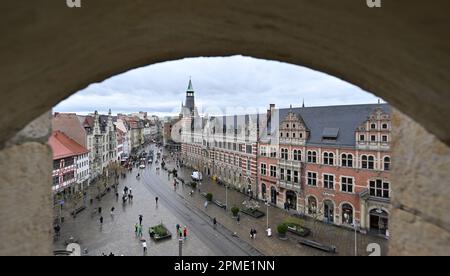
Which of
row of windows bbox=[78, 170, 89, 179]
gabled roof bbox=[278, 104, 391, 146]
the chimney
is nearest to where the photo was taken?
gabled roof bbox=[278, 104, 391, 146]

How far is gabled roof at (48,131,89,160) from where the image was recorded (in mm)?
30875

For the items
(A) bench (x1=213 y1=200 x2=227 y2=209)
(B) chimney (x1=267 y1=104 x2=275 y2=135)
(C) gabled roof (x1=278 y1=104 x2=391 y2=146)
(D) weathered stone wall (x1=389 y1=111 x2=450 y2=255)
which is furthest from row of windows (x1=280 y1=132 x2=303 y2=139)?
(D) weathered stone wall (x1=389 y1=111 x2=450 y2=255)

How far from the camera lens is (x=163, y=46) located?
1643 mm

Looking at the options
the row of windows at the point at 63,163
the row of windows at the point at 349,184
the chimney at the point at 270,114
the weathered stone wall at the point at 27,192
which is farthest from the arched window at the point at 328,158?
the weathered stone wall at the point at 27,192

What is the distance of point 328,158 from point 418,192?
26.2 metres

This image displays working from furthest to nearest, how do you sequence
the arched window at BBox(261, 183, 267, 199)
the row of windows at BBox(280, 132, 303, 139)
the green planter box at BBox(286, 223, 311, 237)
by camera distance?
the arched window at BBox(261, 183, 267, 199) < the row of windows at BBox(280, 132, 303, 139) < the green planter box at BBox(286, 223, 311, 237)

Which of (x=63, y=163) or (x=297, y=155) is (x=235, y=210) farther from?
(x=63, y=163)

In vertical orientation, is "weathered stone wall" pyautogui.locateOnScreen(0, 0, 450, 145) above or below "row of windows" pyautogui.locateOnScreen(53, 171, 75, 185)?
above

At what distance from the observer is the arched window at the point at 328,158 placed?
26.6m

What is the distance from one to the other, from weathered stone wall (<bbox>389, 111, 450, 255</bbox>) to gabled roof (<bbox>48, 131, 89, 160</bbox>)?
32.5 m

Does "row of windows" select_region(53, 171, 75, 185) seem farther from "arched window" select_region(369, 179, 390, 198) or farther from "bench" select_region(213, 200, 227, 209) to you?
"arched window" select_region(369, 179, 390, 198)

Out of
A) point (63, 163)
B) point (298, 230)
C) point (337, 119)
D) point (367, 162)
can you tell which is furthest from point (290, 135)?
point (63, 163)

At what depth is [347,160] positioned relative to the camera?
25516mm

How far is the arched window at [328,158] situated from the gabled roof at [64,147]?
1025 inches
